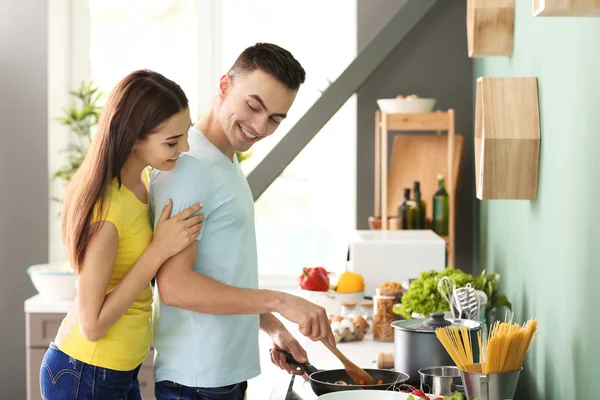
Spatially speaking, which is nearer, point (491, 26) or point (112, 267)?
point (112, 267)

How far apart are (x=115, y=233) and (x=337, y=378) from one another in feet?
1.86

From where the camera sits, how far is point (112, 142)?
163 centimetres

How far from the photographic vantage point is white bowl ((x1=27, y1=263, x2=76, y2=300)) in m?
3.59

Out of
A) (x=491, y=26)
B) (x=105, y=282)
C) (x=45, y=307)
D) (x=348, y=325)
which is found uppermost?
(x=491, y=26)

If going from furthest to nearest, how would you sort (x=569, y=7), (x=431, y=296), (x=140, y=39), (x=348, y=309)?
(x=140, y=39)
(x=348, y=309)
(x=431, y=296)
(x=569, y=7)

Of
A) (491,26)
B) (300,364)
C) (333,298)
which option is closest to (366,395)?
(300,364)

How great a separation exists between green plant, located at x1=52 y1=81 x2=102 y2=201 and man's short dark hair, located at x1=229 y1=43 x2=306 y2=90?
8.74 ft

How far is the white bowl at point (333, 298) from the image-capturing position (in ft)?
9.36

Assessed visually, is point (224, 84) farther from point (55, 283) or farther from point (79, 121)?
point (79, 121)

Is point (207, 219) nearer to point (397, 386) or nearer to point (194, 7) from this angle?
point (397, 386)

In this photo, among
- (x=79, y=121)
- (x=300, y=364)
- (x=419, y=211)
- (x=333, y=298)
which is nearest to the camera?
(x=300, y=364)

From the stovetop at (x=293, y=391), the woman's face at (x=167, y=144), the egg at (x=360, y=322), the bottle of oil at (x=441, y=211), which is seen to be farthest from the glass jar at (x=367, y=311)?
the woman's face at (x=167, y=144)

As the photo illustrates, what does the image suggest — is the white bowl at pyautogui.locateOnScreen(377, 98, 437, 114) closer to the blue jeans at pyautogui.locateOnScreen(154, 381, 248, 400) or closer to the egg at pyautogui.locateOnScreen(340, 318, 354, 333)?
the egg at pyautogui.locateOnScreen(340, 318, 354, 333)

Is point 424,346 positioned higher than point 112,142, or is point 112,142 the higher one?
point 112,142
